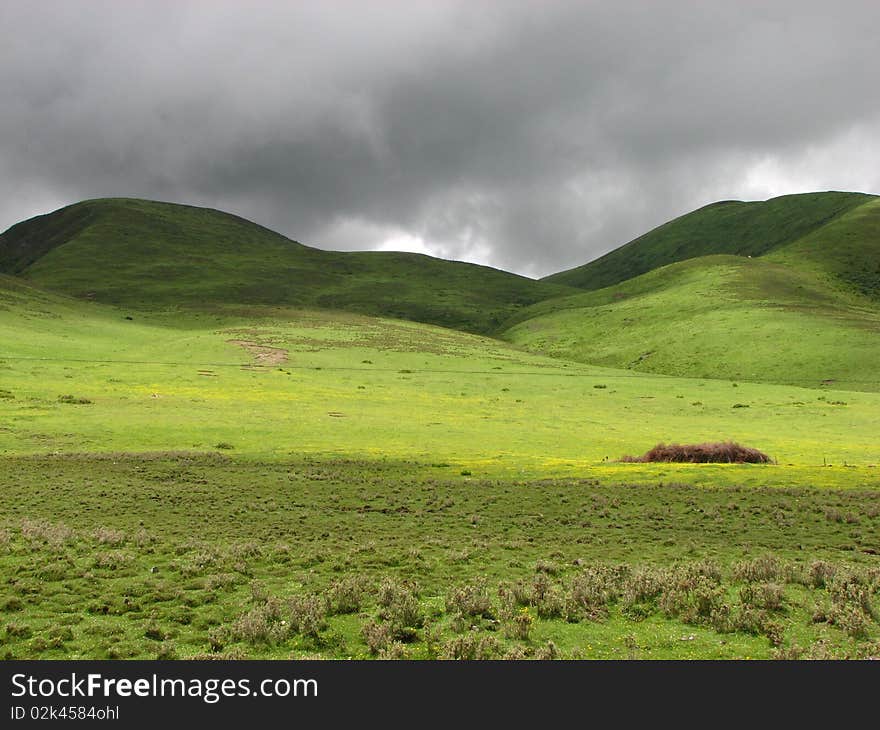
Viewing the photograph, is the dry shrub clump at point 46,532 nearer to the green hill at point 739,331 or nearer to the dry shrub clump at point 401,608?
the dry shrub clump at point 401,608

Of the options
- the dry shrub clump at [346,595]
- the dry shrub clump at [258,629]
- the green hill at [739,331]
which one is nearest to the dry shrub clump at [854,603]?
the dry shrub clump at [346,595]

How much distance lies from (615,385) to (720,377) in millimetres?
31876

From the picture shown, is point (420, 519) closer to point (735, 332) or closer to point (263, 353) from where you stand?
point (263, 353)

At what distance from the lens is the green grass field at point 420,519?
1638 centimetres

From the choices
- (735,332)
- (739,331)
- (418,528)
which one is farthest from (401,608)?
(739,331)

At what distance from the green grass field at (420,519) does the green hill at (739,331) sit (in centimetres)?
2685

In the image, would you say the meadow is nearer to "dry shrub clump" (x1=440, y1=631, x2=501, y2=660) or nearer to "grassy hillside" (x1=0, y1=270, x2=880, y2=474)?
"dry shrub clump" (x1=440, y1=631, x2=501, y2=660)

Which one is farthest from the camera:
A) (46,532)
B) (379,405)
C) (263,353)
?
(263,353)

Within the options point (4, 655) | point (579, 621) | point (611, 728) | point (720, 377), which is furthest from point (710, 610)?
point (720, 377)

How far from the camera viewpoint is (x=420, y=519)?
29.4 m

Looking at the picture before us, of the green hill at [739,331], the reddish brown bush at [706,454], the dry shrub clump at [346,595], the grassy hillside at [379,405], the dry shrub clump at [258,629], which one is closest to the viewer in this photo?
the dry shrub clump at [258,629]

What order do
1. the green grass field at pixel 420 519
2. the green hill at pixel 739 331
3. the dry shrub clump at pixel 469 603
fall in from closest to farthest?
1. the green grass field at pixel 420 519
2. the dry shrub clump at pixel 469 603
3. the green hill at pixel 739 331

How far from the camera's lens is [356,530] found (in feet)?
89.9

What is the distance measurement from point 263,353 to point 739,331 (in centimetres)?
9751
